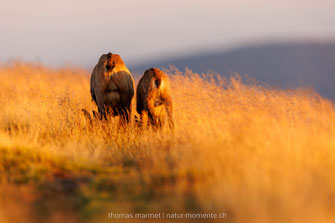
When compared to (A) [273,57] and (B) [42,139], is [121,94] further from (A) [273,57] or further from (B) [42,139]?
(A) [273,57]

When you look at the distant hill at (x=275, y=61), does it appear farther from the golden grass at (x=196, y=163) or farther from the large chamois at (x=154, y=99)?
the large chamois at (x=154, y=99)

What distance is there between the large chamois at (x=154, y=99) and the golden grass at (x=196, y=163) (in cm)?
38

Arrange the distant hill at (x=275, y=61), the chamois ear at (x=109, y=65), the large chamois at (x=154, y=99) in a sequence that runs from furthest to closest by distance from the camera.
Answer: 1. the distant hill at (x=275, y=61)
2. the chamois ear at (x=109, y=65)
3. the large chamois at (x=154, y=99)

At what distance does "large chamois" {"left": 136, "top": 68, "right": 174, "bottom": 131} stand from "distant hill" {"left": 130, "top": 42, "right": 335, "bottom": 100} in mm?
40578

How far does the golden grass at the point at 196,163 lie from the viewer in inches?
174

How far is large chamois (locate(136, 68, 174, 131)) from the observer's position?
8367 mm

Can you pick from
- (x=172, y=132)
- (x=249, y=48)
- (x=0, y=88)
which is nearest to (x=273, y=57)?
(x=249, y=48)

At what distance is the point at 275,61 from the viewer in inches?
2714

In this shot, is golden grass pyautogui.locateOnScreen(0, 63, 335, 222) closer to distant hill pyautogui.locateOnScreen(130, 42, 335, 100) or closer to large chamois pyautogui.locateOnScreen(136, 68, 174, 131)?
large chamois pyautogui.locateOnScreen(136, 68, 174, 131)

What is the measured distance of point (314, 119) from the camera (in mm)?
7543

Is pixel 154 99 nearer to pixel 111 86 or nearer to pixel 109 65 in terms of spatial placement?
pixel 111 86

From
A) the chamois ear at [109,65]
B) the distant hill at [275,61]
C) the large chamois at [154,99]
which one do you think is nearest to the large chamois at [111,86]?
the chamois ear at [109,65]

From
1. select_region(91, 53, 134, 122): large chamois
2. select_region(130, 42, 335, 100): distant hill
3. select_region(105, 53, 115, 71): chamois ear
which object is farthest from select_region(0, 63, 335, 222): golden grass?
select_region(130, 42, 335, 100): distant hill

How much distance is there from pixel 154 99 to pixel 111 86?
0.97m
